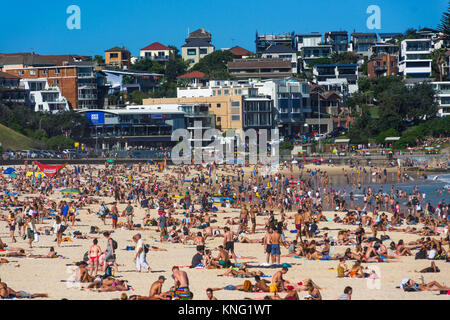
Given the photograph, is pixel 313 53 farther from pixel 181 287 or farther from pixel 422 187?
pixel 181 287

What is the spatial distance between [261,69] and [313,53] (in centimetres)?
1266

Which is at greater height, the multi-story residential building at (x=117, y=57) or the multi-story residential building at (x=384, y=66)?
the multi-story residential building at (x=117, y=57)

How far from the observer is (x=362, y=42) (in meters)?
111

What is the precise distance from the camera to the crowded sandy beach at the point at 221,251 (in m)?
13.8

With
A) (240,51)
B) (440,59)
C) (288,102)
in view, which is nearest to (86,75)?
(288,102)

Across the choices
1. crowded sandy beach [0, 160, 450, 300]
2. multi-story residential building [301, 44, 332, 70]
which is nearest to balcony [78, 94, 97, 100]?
multi-story residential building [301, 44, 332, 70]

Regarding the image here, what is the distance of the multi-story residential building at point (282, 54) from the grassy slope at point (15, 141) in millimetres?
46762

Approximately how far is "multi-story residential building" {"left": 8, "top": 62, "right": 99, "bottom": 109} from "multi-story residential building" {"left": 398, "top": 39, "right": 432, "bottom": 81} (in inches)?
1616

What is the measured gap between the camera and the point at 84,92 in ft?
278

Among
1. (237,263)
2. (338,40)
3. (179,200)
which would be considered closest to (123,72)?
(338,40)

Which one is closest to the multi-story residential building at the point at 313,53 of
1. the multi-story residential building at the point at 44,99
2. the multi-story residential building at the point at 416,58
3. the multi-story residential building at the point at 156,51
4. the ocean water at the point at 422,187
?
the multi-story residential building at the point at 416,58

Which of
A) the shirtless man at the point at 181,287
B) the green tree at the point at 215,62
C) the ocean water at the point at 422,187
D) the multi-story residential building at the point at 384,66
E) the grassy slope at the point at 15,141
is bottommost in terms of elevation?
the shirtless man at the point at 181,287

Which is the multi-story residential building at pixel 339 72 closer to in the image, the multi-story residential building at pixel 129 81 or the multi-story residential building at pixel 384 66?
the multi-story residential building at pixel 384 66

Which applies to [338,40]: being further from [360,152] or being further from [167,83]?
[360,152]
